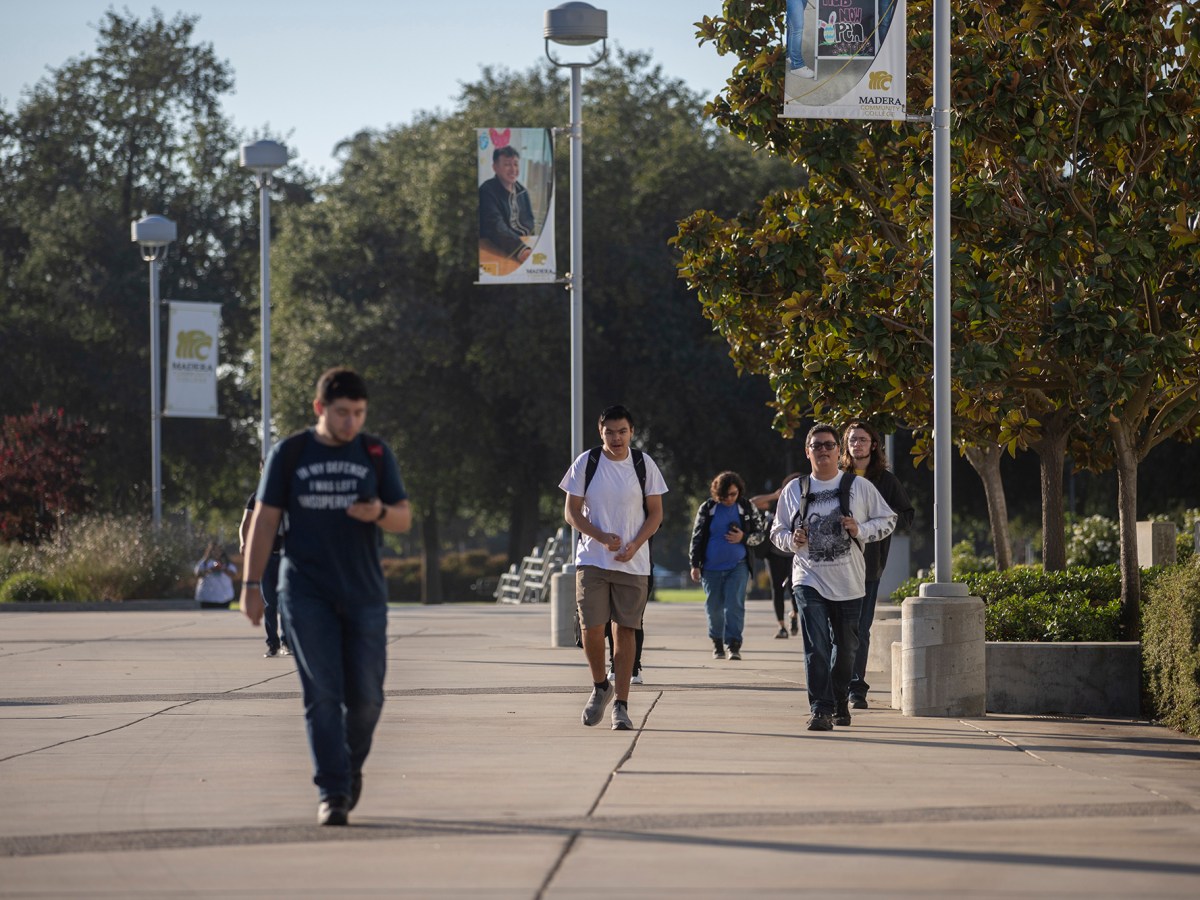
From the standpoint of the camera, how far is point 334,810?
24.6 ft

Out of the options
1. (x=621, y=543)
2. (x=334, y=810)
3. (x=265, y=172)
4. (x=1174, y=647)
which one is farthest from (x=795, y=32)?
(x=265, y=172)

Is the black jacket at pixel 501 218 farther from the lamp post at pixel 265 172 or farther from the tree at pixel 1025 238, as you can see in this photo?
the lamp post at pixel 265 172

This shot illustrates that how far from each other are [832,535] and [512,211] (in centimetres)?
984

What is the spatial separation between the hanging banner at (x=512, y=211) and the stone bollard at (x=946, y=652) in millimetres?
9047

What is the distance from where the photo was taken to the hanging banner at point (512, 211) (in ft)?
66.0

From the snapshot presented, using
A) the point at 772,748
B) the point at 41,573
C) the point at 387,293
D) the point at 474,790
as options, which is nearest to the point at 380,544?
the point at 474,790

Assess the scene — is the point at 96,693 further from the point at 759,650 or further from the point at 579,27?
the point at 579,27

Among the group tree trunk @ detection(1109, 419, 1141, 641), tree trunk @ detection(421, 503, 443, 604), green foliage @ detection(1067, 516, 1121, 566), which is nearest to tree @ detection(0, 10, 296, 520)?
tree trunk @ detection(421, 503, 443, 604)

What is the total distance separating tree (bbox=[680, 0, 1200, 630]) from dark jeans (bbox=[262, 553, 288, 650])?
14.9 ft

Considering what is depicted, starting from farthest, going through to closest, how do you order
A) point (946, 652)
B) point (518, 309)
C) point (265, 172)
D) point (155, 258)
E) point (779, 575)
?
point (518, 309) → point (155, 258) → point (265, 172) → point (779, 575) → point (946, 652)

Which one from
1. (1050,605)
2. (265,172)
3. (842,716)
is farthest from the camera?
(265,172)

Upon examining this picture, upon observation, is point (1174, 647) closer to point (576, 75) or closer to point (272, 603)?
point (272, 603)

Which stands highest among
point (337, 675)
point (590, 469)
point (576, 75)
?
point (576, 75)

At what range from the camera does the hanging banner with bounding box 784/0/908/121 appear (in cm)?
1277
